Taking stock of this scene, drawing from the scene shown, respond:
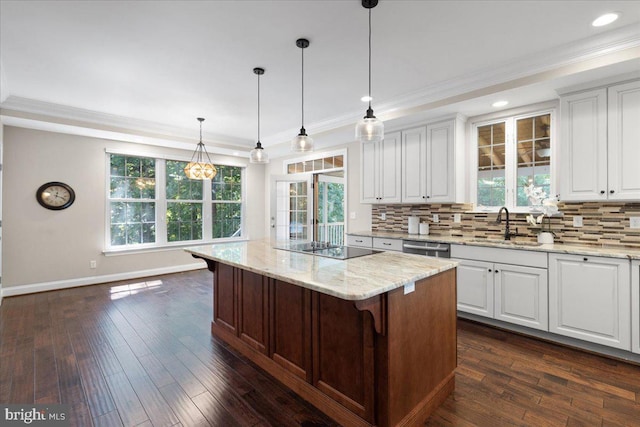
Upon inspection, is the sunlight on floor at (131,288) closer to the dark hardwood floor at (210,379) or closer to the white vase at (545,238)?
the dark hardwood floor at (210,379)

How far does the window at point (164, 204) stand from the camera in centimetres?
538

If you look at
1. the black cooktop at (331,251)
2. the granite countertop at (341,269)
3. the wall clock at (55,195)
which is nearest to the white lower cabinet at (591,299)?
the granite countertop at (341,269)

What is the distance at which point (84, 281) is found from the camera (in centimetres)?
497

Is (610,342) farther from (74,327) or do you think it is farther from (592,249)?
(74,327)

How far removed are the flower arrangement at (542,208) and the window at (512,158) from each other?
0.51 feet

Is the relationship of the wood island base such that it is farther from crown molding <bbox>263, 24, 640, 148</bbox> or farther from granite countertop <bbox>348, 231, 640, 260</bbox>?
crown molding <bbox>263, 24, 640, 148</bbox>

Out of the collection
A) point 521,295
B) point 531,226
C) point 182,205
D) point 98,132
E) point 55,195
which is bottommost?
point 521,295

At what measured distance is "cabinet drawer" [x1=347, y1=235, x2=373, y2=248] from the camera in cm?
437

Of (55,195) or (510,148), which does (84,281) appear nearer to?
(55,195)

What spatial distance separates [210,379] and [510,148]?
391 cm

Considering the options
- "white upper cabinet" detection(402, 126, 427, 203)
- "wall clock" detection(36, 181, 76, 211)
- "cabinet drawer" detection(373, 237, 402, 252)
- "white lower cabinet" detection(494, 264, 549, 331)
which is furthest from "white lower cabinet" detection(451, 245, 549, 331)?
"wall clock" detection(36, 181, 76, 211)

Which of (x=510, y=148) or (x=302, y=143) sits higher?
(x=510, y=148)

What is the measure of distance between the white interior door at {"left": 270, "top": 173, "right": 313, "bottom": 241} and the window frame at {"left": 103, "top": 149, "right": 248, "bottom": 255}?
1427 mm

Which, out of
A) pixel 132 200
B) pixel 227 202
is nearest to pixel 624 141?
pixel 227 202
